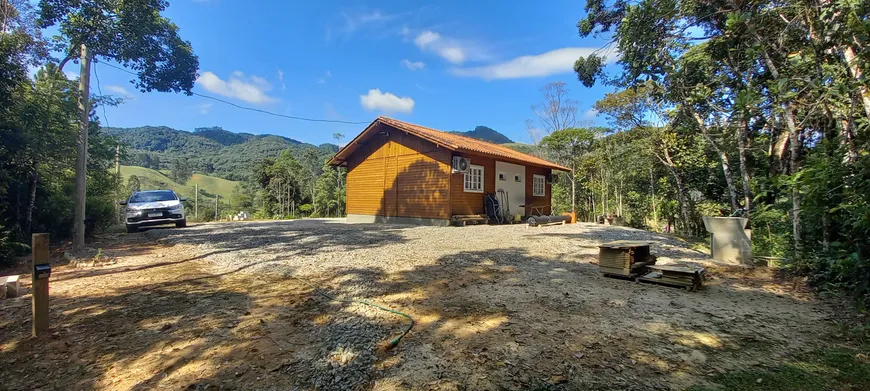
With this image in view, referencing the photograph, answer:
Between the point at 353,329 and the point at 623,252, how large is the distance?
12.2ft

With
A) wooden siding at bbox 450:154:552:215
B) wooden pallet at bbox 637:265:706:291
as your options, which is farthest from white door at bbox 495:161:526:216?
wooden pallet at bbox 637:265:706:291

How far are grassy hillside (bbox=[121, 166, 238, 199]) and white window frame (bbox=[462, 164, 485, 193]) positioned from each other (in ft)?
148

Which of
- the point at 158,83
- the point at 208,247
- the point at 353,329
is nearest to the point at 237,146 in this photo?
the point at 158,83

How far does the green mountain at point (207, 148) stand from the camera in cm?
6247

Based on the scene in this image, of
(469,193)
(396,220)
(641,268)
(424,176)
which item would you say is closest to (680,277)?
A: (641,268)

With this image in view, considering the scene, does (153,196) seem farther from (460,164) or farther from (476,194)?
(476,194)

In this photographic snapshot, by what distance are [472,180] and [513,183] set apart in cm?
→ 286

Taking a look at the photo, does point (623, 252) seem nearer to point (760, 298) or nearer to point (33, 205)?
point (760, 298)

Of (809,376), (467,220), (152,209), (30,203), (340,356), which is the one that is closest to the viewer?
(809,376)

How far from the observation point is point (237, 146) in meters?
76.9

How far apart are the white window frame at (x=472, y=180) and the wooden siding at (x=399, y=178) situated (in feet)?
3.51

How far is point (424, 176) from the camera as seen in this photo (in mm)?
12883

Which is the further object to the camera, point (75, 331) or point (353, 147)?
point (353, 147)

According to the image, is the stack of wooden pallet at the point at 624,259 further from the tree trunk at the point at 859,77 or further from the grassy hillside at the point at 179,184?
the grassy hillside at the point at 179,184
